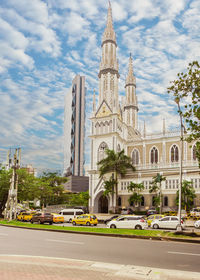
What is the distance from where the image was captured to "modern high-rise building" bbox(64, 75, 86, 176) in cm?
14462

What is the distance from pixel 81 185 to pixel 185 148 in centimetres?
7446

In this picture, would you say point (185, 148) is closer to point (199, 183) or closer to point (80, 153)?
point (199, 183)

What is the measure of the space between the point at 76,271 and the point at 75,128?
471 feet

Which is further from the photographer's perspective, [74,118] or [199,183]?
[74,118]

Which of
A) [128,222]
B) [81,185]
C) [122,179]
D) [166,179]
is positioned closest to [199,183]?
[166,179]

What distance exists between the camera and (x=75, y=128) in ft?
495

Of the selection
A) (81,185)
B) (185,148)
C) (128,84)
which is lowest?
(81,185)

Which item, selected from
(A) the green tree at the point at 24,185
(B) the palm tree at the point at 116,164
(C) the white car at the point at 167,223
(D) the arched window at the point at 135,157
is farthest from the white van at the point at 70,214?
(D) the arched window at the point at 135,157

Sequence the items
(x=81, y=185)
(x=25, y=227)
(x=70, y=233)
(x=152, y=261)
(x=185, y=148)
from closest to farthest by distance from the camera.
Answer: (x=152, y=261)
(x=70, y=233)
(x=25, y=227)
(x=185, y=148)
(x=81, y=185)

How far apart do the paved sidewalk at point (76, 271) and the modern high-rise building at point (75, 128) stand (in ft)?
439

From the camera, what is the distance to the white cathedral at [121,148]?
Result: 5078cm

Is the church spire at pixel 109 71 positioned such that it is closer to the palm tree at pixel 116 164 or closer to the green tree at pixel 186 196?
the palm tree at pixel 116 164

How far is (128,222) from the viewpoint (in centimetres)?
2531

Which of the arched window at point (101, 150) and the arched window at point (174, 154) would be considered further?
the arched window at point (101, 150)
